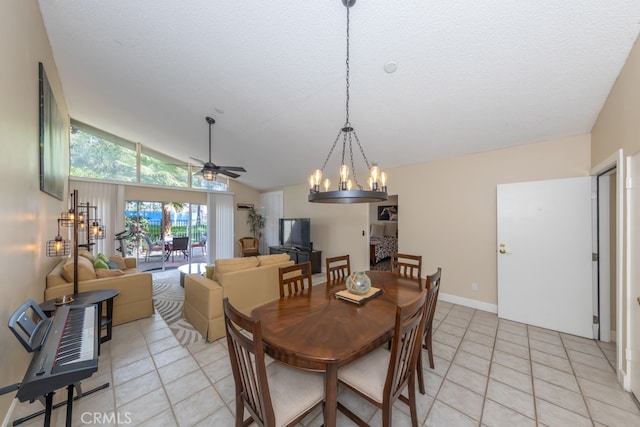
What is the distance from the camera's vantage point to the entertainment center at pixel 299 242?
18.6ft

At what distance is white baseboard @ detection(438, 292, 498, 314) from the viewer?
3375 millimetres

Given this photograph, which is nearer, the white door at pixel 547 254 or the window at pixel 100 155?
the white door at pixel 547 254

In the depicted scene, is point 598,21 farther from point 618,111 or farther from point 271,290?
point 271,290

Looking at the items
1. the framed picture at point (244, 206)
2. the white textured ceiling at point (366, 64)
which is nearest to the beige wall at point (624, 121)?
the white textured ceiling at point (366, 64)

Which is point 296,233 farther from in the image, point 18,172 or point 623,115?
point 623,115

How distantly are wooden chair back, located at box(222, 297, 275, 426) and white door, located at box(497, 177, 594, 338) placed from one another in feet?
11.2

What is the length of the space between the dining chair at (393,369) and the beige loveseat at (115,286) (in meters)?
2.98

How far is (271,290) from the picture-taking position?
3.28 meters

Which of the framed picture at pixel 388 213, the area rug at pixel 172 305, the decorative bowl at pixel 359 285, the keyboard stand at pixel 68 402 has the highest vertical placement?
the framed picture at pixel 388 213

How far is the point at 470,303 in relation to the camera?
11.7 ft

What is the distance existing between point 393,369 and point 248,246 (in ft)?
20.8

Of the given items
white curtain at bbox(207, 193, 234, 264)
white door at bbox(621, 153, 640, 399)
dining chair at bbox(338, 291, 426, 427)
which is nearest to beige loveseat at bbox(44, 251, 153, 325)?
dining chair at bbox(338, 291, 426, 427)

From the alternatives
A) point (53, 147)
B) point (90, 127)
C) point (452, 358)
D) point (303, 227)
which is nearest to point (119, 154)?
point (90, 127)

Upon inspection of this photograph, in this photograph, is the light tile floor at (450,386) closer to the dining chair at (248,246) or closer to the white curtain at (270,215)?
the dining chair at (248,246)
